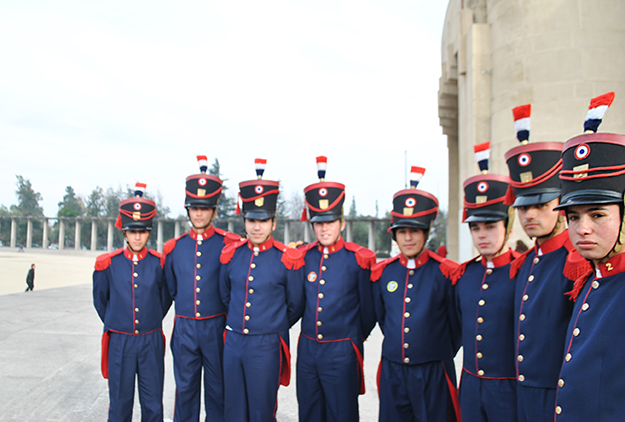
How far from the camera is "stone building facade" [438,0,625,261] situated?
8641 mm

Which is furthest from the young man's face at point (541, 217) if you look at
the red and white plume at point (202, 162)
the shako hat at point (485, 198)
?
the red and white plume at point (202, 162)

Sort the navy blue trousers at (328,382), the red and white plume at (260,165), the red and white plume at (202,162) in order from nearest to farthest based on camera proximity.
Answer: the navy blue trousers at (328,382) < the red and white plume at (260,165) < the red and white plume at (202,162)

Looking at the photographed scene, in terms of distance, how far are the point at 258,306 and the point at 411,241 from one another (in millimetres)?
1389

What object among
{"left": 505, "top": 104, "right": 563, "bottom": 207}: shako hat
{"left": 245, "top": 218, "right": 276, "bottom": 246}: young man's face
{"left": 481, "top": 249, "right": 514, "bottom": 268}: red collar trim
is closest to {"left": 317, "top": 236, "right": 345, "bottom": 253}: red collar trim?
{"left": 245, "top": 218, "right": 276, "bottom": 246}: young man's face

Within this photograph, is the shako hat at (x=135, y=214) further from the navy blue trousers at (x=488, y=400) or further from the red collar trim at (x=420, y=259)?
the navy blue trousers at (x=488, y=400)

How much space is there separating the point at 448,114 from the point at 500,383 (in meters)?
14.3

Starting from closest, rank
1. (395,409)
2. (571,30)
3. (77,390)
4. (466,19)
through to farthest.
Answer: (395,409) → (77,390) → (571,30) → (466,19)

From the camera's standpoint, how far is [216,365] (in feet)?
12.9

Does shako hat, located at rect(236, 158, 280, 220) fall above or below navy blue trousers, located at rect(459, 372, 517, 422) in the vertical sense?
above

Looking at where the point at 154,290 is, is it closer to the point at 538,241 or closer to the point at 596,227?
the point at 538,241

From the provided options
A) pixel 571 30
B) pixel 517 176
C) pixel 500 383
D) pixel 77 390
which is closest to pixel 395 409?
pixel 500 383

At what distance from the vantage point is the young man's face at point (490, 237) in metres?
3.03

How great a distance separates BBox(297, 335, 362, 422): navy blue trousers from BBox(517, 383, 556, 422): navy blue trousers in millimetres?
1364

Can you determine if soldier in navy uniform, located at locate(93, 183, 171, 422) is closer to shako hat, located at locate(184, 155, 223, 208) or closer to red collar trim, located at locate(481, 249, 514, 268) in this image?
shako hat, located at locate(184, 155, 223, 208)
